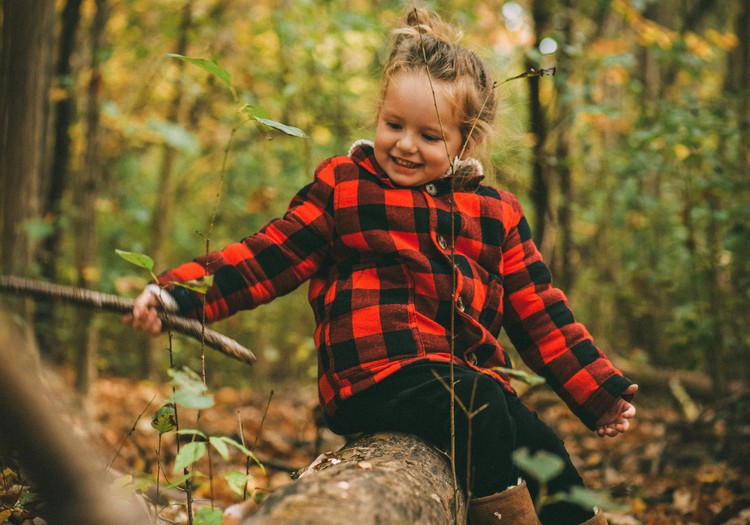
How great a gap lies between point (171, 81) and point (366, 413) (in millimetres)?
5536

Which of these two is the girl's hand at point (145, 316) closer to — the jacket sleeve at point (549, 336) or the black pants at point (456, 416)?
the black pants at point (456, 416)

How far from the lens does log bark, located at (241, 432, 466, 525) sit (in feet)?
4.12

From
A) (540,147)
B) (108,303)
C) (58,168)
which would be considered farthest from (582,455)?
(58,168)

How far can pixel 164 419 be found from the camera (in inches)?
71.4

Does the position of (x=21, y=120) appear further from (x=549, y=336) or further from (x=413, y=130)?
(x=549, y=336)

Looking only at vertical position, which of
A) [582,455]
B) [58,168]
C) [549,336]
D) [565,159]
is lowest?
[582,455]

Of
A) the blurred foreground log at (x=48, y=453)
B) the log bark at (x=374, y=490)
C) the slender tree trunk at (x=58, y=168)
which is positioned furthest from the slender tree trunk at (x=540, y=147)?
the blurred foreground log at (x=48, y=453)

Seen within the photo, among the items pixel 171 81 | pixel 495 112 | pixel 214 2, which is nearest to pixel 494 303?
pixel 495 112

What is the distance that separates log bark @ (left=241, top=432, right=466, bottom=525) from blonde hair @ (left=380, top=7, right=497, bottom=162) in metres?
1.18

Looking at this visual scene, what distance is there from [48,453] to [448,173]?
182 cm

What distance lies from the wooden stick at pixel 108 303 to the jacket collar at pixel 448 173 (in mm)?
873

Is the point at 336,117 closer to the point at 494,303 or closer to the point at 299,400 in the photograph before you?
the point at 494,303

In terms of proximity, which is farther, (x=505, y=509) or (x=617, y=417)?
(x=617, y=417)

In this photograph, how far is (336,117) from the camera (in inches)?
179
